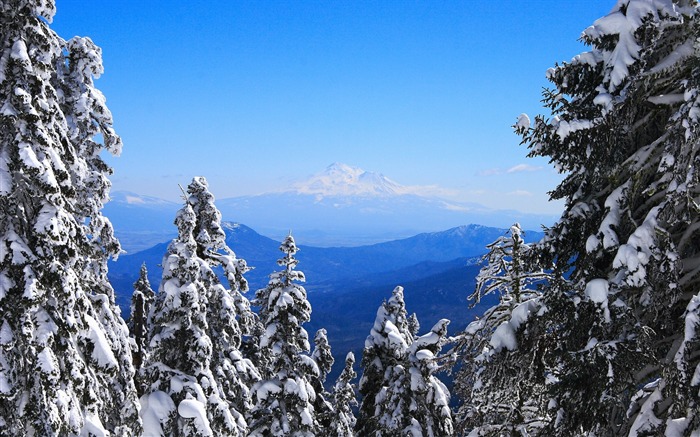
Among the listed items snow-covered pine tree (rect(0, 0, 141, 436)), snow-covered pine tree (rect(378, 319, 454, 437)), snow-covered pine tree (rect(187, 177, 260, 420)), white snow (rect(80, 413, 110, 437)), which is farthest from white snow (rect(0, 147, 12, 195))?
snow-covered pine tree (rect(378, 319, 454, 437))

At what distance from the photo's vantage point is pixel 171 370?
13.6 m

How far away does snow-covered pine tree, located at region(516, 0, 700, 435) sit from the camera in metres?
6.38

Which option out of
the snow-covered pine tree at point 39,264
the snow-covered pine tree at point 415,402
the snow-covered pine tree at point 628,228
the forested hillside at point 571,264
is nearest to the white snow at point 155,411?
the forested hillside at point 571,264

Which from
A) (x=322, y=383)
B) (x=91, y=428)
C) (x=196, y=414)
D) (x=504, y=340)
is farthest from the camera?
(x=322, y=383)

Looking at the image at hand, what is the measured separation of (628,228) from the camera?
7.41 m

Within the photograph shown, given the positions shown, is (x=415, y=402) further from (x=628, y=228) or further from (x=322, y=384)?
(x=628, y=228)

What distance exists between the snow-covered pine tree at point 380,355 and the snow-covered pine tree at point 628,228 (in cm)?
924

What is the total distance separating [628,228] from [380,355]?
12047 millimetres

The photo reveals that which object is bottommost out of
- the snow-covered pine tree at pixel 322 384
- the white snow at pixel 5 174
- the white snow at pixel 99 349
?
the snow-covered pine tree at pixel 322 384

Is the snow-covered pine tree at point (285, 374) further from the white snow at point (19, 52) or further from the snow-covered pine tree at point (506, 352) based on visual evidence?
the white snow at point (19, 52)

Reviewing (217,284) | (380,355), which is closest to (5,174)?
(217,284)

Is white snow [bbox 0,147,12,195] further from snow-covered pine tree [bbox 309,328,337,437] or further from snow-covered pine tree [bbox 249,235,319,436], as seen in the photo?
snow-covered pine tree [bbox 309,328,337,437]

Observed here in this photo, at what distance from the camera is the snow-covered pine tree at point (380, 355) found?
56.8 feet

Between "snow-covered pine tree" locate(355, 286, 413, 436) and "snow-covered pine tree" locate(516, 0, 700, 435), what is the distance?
9.24 metres
